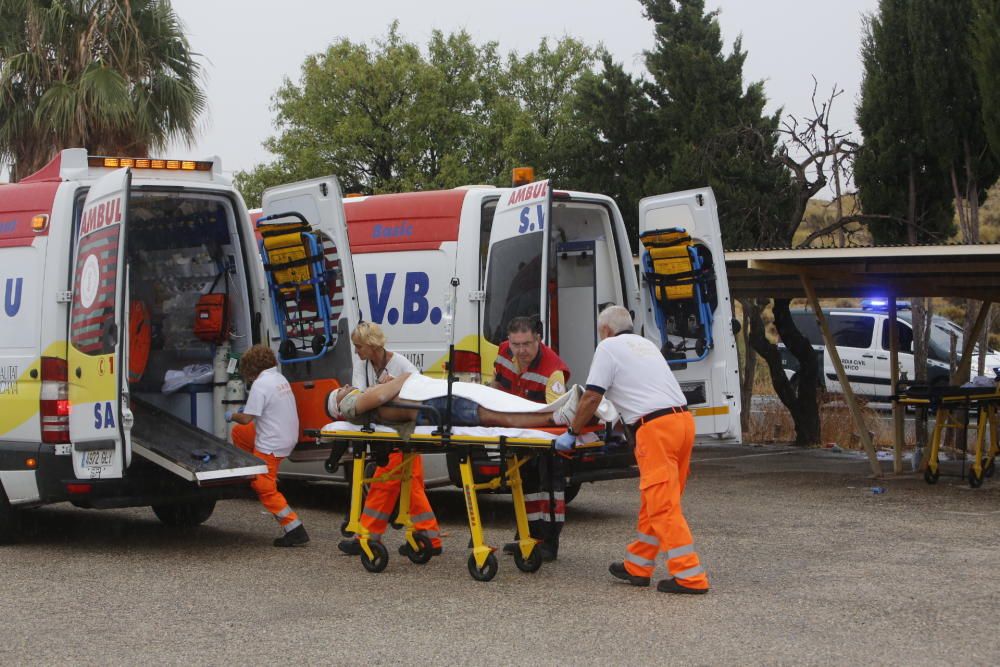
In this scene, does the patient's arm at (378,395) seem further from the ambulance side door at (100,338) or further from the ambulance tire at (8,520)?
the ambulance tire at (8,520)

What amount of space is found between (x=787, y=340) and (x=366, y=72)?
24974mm

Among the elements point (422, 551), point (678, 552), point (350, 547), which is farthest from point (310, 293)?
point (678, 552)

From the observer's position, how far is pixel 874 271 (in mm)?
12938

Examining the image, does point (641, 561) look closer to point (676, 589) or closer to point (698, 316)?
point (676, 589)

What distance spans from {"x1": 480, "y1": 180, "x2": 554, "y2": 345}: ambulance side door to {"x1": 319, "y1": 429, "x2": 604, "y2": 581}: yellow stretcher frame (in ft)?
5.38

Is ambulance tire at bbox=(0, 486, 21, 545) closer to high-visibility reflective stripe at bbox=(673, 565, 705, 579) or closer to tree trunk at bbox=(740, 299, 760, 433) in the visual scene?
high-visibility reflective stripe at bbox=(673, 565, 705, 579)

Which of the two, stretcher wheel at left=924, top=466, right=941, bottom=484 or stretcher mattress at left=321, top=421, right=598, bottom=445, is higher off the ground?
stretcher mattress at left=321, top=421, right=598, bottom=445

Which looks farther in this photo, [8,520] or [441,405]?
[8,520]

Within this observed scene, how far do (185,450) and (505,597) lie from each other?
2.71 meters

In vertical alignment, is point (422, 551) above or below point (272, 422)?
below

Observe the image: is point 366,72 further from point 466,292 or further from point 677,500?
point 677,500

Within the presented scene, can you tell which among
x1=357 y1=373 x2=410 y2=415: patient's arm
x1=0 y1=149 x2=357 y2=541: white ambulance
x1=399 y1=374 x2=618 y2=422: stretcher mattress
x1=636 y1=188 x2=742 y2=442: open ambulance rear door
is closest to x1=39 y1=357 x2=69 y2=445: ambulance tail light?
x1=0 y1=149 x2=357 y2=541: white ambulance

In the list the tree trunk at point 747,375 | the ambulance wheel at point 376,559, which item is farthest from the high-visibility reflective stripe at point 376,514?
the tree trunk at point 747,375

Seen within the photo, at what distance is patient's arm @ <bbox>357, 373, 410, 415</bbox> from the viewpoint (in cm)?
775
